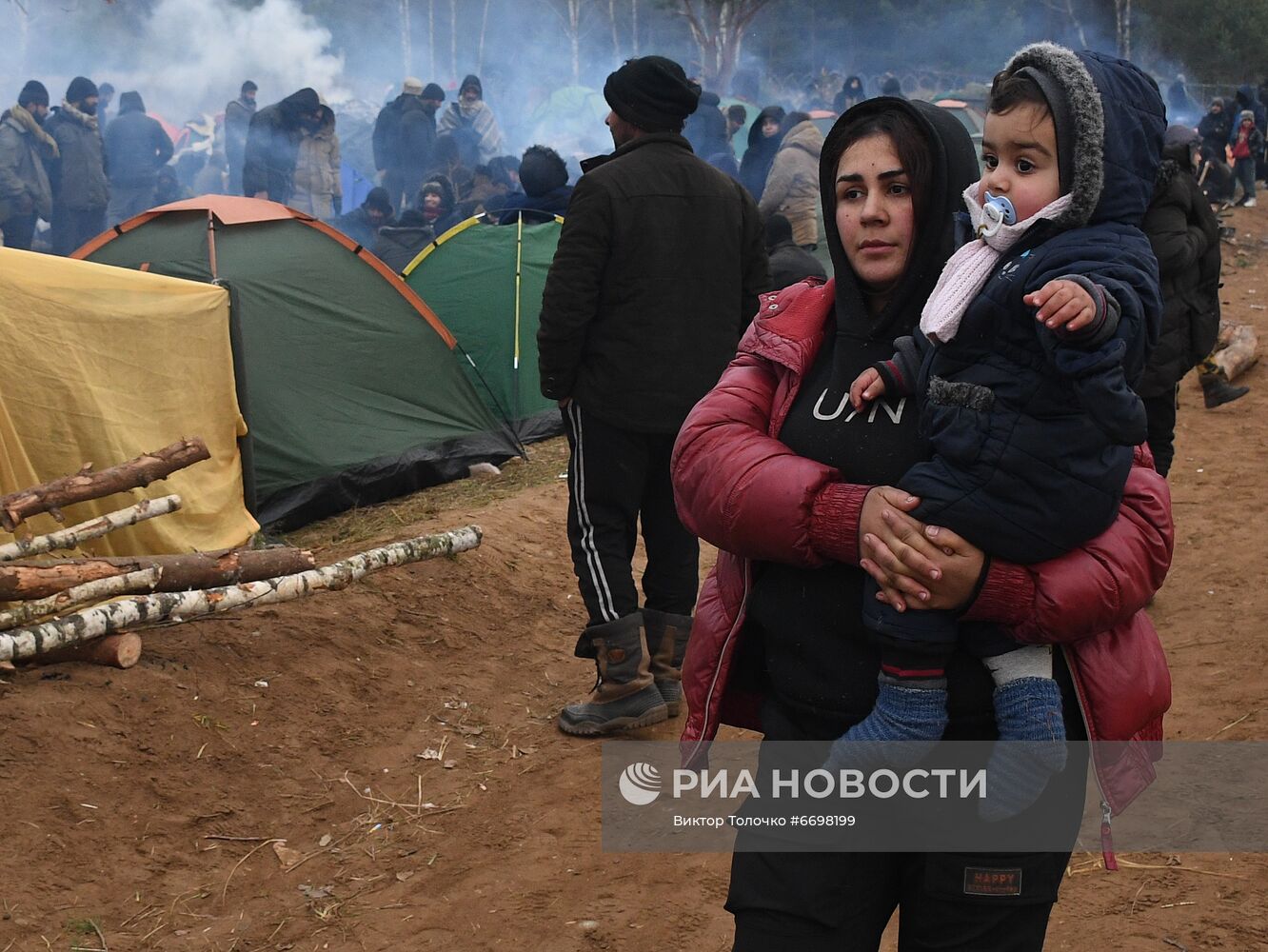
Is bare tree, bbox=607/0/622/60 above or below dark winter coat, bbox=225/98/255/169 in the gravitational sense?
above

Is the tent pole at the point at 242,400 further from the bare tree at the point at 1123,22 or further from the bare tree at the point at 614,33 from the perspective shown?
the bare tree at the point at 614,33

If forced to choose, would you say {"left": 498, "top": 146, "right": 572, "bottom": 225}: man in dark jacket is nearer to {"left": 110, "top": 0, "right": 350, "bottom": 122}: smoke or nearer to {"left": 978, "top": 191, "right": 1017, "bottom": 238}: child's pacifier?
{"left": 978, "top": 191, "right": 1017, "bottom": 238}: child's pacifier

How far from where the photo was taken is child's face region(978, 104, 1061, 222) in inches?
83.3

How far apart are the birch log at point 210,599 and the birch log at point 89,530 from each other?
0.47 metres

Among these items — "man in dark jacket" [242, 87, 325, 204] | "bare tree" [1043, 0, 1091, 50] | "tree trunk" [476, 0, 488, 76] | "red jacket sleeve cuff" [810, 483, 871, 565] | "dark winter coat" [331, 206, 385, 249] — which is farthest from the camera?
"bare tree" [1043, 0, 1091, 50]

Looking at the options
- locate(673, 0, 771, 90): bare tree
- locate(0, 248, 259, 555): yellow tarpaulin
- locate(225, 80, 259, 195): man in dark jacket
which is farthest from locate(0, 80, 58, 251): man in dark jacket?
locate(673, 0, 771, 90): bare tree

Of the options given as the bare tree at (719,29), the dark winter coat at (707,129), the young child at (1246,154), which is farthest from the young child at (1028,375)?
the bare tree at (719,29)

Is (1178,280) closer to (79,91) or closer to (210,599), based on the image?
(210,599)

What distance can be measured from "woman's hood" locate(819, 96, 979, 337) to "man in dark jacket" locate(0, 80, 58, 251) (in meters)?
12.4

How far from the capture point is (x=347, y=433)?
27.9 ft

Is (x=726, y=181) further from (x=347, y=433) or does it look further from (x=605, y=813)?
(x=347, y=433)

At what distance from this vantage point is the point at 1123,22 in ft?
115

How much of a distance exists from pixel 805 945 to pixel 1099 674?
0.68 m

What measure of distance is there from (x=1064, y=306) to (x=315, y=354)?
706 cm
